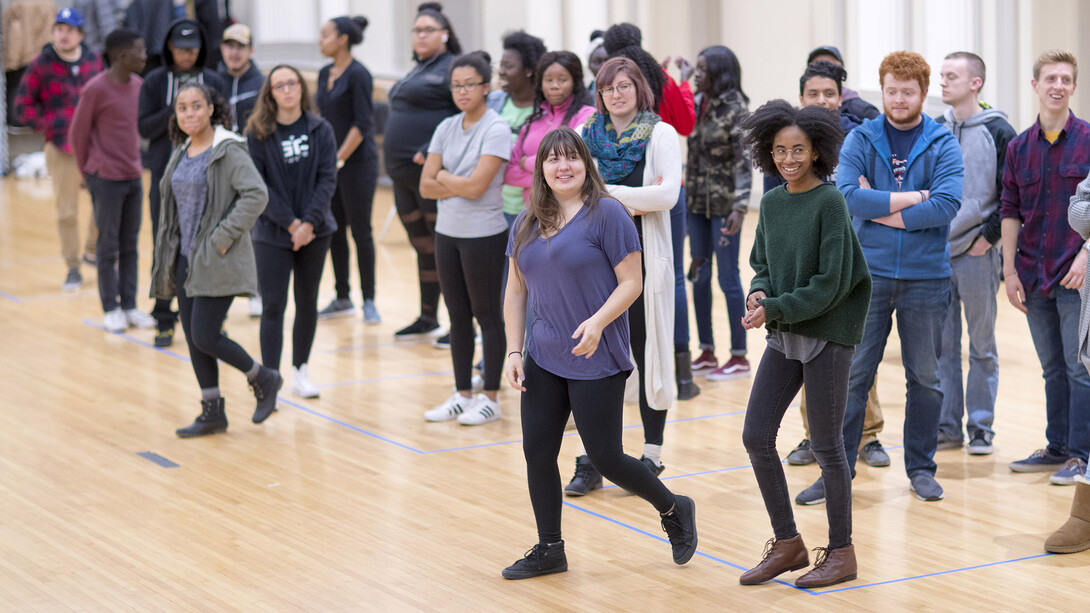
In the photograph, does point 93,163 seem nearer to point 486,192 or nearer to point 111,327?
point 111,327

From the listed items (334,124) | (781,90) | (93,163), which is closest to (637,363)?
(334,124)

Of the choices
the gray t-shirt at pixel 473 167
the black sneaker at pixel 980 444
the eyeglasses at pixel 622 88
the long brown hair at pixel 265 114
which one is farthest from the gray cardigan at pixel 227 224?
the black sneaker at pixel 980 444

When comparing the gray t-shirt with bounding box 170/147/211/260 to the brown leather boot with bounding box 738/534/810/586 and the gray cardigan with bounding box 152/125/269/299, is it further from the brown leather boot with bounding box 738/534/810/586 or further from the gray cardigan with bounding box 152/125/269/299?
the brown leather boot with bounding box 738/534/810/586

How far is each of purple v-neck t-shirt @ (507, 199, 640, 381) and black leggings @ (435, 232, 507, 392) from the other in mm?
1964

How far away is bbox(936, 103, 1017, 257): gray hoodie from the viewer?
18.2 ft

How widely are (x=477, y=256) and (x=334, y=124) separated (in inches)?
112

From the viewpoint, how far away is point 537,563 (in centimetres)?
444

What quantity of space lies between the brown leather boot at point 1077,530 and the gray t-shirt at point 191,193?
147 inches

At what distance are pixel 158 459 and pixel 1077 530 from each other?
3721mm

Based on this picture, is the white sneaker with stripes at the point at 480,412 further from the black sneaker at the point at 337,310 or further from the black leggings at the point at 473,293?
the black sneaker at the point at 337,310

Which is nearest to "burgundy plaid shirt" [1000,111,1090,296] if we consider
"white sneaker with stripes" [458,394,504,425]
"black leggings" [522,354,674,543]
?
"black leggings" [522,354,674,543]

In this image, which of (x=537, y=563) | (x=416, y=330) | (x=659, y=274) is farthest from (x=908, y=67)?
(x=416, y=330)

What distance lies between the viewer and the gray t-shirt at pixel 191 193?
6.12 meters

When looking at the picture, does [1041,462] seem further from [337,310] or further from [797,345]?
[337,310]
